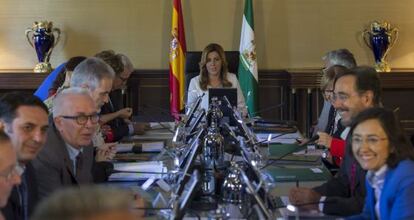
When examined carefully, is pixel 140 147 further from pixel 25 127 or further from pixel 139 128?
pixel 25 127

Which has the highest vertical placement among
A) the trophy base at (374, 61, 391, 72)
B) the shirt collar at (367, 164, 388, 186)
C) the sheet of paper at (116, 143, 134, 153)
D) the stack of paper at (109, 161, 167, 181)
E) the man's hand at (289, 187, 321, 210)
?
the trophy base at (374, 61, 391, 72)

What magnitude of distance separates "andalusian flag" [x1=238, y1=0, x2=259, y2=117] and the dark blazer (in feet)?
12.0

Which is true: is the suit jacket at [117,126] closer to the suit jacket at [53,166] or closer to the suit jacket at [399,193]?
the suit jacket at [53,166]

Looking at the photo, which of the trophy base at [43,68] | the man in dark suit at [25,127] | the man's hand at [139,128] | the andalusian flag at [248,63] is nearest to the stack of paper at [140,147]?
the man's hand at [139,128]

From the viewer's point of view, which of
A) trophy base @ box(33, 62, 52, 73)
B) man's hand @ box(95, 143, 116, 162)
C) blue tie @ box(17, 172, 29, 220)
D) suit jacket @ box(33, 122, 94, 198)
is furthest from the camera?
trophy base @ box(33, 62, 52, 73)

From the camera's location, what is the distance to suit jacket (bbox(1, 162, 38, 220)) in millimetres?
1908

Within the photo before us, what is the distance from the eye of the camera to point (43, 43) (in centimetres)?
636

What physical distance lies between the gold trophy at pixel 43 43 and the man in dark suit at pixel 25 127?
169 inches

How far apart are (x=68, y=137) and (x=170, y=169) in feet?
1.51

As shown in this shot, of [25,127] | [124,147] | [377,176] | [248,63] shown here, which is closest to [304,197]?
[377,176]

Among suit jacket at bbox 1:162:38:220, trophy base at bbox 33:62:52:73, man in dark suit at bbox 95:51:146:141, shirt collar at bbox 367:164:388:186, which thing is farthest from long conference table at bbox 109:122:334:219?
trophy base at bbox 33:62:52:73

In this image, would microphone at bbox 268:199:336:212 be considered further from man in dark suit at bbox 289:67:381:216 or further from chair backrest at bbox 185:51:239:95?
chair backrest at bbox 185:51:239:95

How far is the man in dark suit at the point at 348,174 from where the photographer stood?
235 centimetres

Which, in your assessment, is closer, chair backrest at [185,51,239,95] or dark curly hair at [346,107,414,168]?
dark curly hair at [346,107,414,168]
